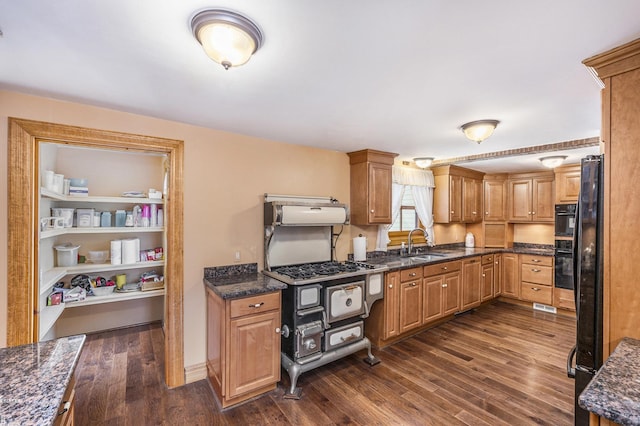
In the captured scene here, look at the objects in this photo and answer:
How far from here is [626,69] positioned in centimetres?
140

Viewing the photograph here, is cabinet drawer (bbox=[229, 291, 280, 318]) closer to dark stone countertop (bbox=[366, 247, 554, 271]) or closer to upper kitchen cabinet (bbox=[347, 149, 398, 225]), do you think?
dark stone countertop (bbox=[366, 247, 554, 271])

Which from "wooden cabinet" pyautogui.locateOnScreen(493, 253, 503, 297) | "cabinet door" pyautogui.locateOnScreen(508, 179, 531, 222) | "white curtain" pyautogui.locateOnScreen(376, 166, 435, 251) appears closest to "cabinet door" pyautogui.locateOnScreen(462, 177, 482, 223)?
"cabinet door" pyautogui.locateOnScreen(508, 179, 531, 222)

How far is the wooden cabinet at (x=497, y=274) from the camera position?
479 centimetres

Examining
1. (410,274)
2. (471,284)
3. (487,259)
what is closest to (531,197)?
(487,259)

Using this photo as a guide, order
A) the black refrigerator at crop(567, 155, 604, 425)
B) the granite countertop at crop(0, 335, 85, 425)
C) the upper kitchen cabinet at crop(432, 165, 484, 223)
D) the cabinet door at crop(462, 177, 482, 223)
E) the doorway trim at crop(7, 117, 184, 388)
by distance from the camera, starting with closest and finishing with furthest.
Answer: the granite countertop at crop(0, 335, 85, 425) → the black refrigerator at crop(567, 155, 604, 425) → the doorway trim at crop(7, 117, 184, 388) → the upper kitchen cabinet at crop(432, 165, 484, 223) → the cabinet door at crop(462, 177, 482, 223)

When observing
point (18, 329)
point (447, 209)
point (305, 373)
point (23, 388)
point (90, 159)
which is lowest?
point (305, 373)

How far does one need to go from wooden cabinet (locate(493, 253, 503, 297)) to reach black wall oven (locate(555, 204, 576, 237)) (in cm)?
89

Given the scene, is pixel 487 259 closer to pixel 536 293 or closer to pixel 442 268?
pixel 536 293

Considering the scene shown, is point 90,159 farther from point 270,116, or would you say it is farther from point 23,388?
point 23,388

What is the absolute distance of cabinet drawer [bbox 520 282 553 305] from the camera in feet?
14.7

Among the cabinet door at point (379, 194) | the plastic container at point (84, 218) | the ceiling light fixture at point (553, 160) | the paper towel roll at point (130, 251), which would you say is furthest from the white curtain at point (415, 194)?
the plastic container at point (84, 218)

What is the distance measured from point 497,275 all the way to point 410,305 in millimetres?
2343

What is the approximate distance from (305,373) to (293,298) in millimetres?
840

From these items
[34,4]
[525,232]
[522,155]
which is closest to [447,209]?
[522,155]
